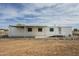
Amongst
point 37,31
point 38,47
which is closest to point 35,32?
point 37,31

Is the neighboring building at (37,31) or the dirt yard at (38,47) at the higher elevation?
the neighboring building at (37,31)

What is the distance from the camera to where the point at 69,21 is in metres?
8.80

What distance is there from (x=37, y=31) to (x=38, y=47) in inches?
10.5

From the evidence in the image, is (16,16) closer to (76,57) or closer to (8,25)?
(8,25)

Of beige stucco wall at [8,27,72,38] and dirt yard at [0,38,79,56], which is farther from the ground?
beige stucco wall at [8,27,72,38]

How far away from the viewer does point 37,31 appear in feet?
28.9

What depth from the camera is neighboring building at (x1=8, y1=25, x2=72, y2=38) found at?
879 cm

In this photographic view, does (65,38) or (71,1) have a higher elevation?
→ (71,1)

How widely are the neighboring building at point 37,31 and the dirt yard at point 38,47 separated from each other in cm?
8

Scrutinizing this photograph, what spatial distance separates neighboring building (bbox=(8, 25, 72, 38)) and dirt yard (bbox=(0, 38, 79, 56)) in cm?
8

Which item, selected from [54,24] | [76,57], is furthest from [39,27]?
[76,57]

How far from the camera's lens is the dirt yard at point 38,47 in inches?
347

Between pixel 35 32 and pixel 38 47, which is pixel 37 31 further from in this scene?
pixel 38 47

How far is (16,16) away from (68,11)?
858 millimetres
